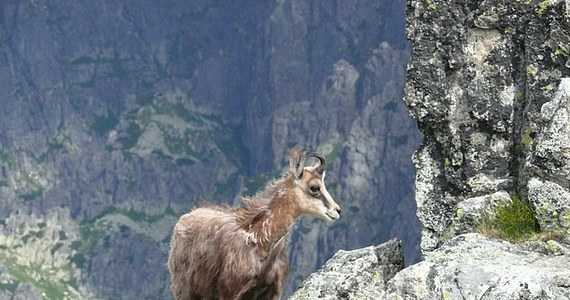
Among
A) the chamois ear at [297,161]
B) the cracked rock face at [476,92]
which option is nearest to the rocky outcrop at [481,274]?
the cracked rock face at [476,92]

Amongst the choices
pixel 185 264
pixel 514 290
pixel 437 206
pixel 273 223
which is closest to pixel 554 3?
pixel 437 206

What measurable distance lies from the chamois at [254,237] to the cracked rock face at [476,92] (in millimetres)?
3624

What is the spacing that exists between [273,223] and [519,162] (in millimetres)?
7291

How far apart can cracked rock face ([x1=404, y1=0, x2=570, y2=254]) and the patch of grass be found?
1.31ft

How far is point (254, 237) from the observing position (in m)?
25.1

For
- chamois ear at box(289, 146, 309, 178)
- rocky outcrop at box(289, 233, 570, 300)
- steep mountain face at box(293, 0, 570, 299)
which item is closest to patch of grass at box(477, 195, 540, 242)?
steep mountain face at box(293, 0, 570, 299)

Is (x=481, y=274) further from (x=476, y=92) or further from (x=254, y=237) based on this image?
(x=254, y=237)

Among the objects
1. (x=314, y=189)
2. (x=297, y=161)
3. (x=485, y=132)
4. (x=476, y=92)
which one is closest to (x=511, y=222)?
(x=485, y=132)

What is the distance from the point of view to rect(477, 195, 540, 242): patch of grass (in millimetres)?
20031

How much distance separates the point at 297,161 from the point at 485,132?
18.0 feet

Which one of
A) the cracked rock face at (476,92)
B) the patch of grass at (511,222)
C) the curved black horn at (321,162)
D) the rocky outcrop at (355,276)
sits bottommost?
the rocky outcrop at (355,276)

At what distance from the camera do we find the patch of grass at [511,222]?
20031mm

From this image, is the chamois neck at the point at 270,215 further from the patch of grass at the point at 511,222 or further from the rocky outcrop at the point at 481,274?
the patch of grass at the point at 511,222

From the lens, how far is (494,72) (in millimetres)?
22750
